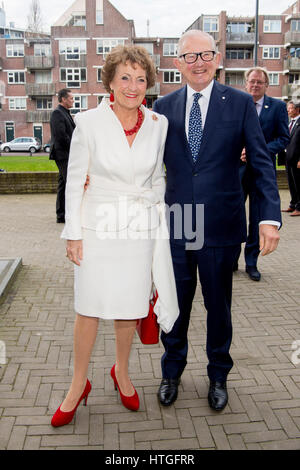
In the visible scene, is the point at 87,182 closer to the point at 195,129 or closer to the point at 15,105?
the point at 195,129

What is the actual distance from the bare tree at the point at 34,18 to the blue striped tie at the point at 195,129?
63447 mm

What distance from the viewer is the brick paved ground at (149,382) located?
2.51 m

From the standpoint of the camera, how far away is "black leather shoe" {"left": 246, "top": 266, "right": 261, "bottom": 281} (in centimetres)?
537

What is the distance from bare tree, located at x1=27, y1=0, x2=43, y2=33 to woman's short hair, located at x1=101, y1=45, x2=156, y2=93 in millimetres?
63344

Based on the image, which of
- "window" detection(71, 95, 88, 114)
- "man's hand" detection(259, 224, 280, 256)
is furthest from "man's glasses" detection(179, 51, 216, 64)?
"window" detection(71, 95, 88, 114)

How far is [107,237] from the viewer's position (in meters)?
2.48

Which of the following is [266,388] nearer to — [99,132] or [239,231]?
[239,231]

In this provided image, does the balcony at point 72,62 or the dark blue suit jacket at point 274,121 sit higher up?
the balcony at point 72,62

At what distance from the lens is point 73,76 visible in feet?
164

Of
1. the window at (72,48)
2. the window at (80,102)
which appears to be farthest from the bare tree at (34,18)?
the window at (80,102)

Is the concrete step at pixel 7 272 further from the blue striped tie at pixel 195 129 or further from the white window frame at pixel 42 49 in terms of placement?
the white window frame at pixel 42 49
